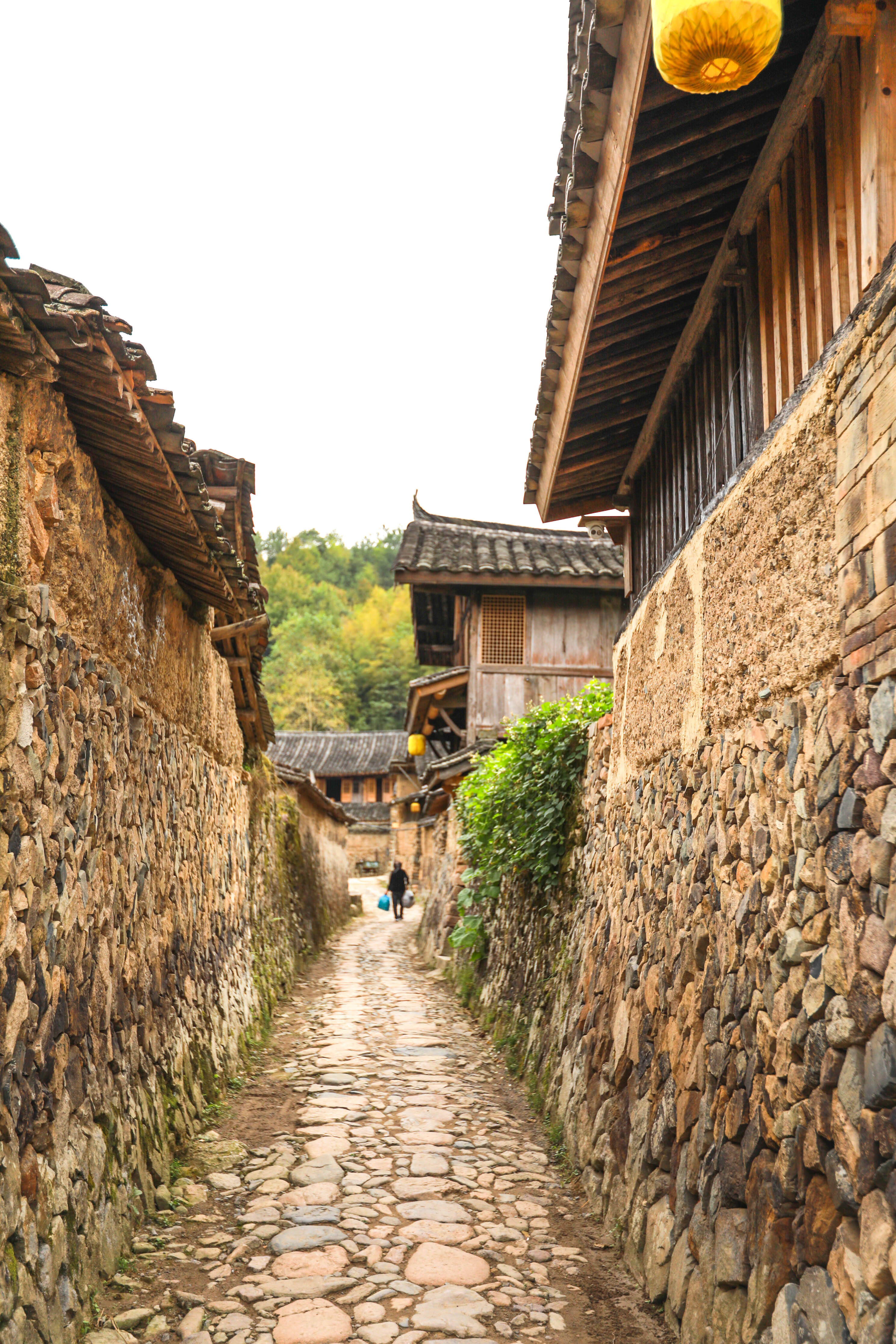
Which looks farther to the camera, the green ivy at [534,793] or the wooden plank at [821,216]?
the green ivy at [534,793]

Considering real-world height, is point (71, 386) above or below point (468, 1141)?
above

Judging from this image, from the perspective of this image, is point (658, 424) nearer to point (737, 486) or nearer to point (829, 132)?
point (737, 486)

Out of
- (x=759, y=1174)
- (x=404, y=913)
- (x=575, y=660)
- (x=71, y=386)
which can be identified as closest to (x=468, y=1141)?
(x=759, y=1174)

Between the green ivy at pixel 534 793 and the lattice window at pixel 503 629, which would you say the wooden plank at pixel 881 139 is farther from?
the lattice window at pixel 503 629

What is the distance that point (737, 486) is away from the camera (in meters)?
4.18

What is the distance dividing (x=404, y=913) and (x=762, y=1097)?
25.4m

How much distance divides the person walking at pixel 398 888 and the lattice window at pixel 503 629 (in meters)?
12.0

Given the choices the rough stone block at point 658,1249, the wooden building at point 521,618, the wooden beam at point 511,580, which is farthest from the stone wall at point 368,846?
the rough stone block at point 658,1249

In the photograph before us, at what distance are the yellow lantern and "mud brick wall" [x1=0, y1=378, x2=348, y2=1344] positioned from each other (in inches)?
94.1

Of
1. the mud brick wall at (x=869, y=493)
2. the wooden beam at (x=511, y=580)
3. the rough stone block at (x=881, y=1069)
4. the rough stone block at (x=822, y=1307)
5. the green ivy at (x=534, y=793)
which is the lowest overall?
the rough stone block at (x=822, y=1307)

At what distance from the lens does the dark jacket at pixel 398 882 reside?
25.3 m

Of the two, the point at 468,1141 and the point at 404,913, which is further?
the point at 404,913

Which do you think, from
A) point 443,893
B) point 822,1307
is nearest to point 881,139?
point 822,1307

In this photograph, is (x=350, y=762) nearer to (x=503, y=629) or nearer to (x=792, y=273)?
(x=503, y=629)
